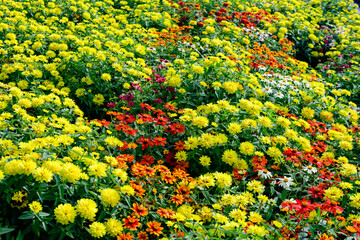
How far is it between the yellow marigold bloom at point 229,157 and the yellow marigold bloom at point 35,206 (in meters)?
1.65

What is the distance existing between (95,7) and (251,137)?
16.0 feet

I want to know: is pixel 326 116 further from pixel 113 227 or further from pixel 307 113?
pixel 113 227

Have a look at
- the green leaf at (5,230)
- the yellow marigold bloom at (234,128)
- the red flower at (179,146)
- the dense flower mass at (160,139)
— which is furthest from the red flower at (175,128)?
the green leaf at (5,230)

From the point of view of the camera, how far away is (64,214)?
183 centimetres

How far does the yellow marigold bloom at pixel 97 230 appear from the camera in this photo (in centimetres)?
187

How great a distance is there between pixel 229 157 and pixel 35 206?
174 cm

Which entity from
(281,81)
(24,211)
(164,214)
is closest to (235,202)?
(164,214)

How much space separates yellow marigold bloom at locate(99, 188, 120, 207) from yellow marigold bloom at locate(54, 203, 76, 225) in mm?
233

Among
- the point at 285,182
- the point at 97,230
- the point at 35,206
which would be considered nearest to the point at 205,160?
the point at 285,182

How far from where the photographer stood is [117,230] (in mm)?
1957

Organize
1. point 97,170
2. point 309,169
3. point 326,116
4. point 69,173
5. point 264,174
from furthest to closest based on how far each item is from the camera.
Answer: point 326,116, point 309,169, point 264,174, point 97,170, point 69,173

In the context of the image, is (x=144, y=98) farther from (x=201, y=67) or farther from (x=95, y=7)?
(x=95, y=7)

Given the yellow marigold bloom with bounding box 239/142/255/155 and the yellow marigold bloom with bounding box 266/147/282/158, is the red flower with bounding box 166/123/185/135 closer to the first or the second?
the yellow marigold bloom with bounding box 239/142/255/155

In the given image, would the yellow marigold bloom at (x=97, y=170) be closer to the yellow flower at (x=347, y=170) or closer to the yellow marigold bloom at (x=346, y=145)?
the yellow flower at (x=347, y=170)
